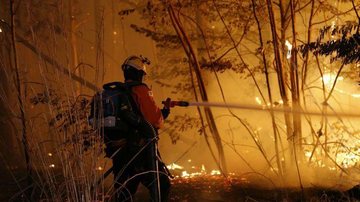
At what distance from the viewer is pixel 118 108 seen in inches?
166

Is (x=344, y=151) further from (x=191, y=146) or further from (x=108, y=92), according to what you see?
(x=108, y=92)

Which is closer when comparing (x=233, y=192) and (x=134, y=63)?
(x=134, y=63)

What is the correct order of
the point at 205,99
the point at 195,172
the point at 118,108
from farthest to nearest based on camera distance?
the point at 195,172
the point at 205,99
the point at 118,108

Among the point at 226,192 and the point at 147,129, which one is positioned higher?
the point at 147,129

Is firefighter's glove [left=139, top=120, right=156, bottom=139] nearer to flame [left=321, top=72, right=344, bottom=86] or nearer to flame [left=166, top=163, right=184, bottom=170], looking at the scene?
flame [left=166, top=163, right=184, bottom=170]

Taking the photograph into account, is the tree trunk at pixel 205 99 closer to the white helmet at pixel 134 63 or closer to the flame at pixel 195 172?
the flame at pixel 195 172

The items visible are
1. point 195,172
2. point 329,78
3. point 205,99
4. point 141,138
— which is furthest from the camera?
point 195,172

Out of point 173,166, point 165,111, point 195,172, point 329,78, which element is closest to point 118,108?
point 165,111

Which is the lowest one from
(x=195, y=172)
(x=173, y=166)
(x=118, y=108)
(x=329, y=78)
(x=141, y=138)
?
(x=195, y=172)

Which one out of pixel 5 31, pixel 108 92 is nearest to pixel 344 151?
pixel 108 92

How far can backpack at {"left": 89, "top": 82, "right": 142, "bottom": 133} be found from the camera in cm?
409

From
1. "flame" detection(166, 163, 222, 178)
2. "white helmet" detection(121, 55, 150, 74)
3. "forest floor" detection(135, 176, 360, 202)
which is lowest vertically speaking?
"forest floor" detection(135, 176, 360, 202)

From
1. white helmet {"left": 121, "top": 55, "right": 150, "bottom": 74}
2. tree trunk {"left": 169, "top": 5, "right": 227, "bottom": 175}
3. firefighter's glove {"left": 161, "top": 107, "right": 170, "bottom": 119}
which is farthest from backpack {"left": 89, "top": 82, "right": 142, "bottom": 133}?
tree trunk {"left": 169, "top": 5, "right": 227, "bottom": 175}

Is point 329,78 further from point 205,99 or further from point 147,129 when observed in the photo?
point 147,129
